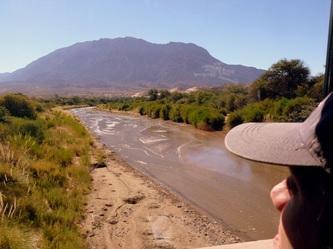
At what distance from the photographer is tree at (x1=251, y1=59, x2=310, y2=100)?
2745 cm

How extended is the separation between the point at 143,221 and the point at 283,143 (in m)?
6.50

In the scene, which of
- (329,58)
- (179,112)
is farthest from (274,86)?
(329,58)

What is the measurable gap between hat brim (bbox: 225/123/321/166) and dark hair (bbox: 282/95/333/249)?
4 centimetres

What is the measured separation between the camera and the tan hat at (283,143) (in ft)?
2.86

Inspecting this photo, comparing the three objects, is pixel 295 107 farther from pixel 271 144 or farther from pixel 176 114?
pixel 271 144

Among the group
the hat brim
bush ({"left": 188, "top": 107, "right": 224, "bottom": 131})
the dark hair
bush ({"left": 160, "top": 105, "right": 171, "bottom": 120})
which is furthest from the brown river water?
bush ({"left": 160, "top": 105, "right": 171, "bottom": 120})

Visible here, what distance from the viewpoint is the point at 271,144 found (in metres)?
0.98

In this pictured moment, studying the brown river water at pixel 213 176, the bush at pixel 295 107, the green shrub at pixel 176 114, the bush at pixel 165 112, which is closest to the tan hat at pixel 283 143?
the brown river water at pixel 213 176

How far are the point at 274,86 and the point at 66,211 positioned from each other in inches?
936

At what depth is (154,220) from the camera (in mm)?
7258

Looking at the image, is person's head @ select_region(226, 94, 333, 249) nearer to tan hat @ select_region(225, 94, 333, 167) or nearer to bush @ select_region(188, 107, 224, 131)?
tan hat @ select_region(225, 94, 333, 167)

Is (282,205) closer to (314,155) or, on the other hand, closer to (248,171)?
(314,155)

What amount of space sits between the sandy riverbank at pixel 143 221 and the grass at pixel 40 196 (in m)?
0.34

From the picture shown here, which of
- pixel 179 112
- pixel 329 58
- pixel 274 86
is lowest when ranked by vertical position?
pixel 179 112
